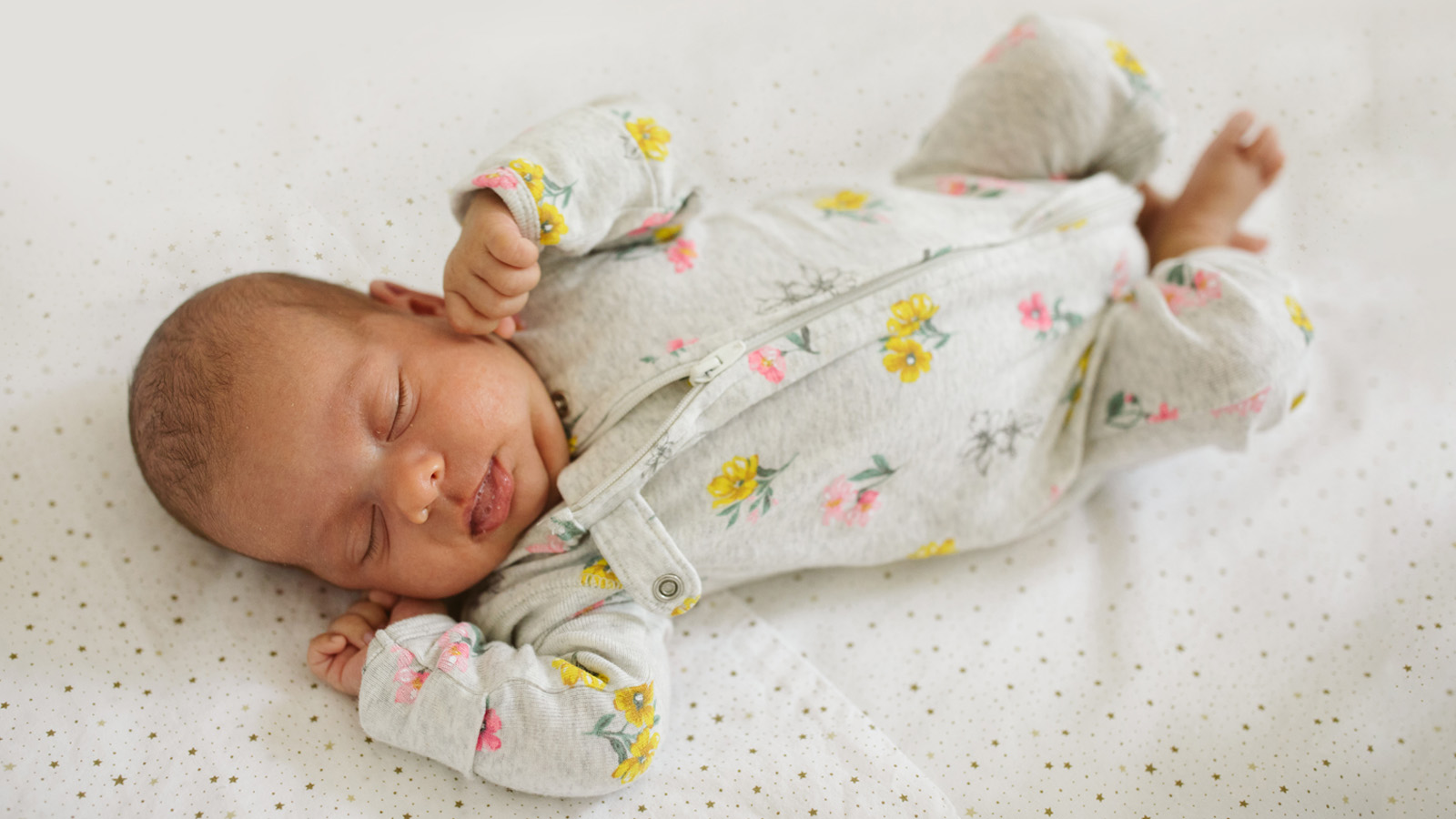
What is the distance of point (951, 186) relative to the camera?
4.80 feet

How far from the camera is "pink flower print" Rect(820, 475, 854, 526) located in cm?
121

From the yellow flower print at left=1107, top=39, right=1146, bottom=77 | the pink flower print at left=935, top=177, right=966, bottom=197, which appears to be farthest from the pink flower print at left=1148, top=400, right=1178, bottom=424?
the yellow flower print at left=1107, top=39, right=1146, bottom=77

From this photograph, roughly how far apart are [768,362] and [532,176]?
351 millimetres

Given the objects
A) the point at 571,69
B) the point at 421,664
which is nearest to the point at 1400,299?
the point at 571,69

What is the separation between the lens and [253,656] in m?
1.12

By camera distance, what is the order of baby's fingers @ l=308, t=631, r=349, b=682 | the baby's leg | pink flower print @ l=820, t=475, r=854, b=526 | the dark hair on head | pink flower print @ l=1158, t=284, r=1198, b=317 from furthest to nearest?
the baby's leg, pink flower print @ l=1158, t=284, r=1198, b=317, pink flower print @ l=820, t=475, r=854, b=526, baby's fingers @ l=308, t=631, r=349, b=682, the dark hair on head

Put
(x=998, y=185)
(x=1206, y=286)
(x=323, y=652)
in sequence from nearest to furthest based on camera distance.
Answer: (x=323, y=652), (x=1206, y=286), (x=998, y=185)

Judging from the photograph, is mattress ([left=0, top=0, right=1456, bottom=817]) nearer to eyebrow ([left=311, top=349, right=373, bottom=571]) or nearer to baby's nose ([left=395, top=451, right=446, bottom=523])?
eyebrow ([left=311, top=349, right=373, bottom=571])

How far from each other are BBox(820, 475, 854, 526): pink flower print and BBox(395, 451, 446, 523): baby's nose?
48cm

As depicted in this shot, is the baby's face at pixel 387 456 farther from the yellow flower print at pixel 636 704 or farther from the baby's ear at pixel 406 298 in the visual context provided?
the yellow flower print at pixel 636 704

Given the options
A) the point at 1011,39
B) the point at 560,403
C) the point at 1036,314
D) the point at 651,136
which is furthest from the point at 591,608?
the point at 1011,39

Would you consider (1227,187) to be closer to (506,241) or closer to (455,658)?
(506,241)

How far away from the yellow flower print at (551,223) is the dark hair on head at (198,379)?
0.78 feet

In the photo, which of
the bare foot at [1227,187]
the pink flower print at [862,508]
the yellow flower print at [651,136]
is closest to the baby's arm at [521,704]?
the pink flower print at [862,508]
